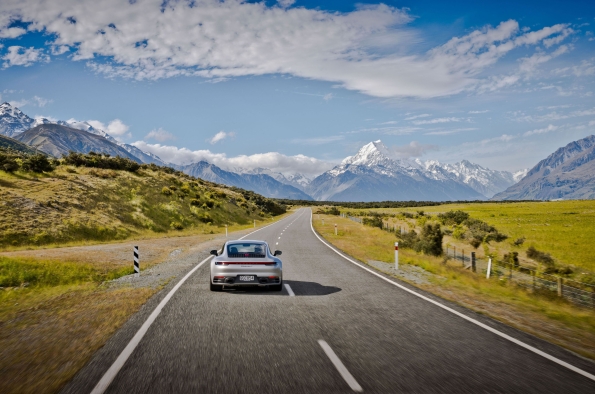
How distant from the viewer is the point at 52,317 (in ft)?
26.5

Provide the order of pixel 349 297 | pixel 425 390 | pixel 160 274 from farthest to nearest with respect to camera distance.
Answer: pixel 160 274 → pixel 349 297 → pixel 425 390

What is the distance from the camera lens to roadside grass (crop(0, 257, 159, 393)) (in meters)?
5.01

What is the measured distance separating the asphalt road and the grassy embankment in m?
0.62

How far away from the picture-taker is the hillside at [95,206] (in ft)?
82.8

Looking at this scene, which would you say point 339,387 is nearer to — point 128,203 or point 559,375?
point 559,375

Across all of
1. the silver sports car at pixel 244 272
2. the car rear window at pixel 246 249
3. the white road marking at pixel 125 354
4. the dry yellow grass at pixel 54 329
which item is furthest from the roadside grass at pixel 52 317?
the car rear window at pixel 246 249

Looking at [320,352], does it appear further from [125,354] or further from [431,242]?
[431,242]

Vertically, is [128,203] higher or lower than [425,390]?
higher

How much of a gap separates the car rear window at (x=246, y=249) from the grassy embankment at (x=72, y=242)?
91.0 inches

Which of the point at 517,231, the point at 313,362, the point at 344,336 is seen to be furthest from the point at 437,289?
the point at 517,231

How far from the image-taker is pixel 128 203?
37031mm

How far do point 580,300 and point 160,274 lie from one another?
1327 centimetres

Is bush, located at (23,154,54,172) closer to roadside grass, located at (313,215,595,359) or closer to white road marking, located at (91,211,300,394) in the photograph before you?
white road marking, located at (91,211,300,394)

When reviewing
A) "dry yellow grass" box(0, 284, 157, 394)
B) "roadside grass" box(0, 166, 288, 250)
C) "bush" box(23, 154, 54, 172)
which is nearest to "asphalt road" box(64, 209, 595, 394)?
"dry yellow grass" box(0, 284, 157, 394)
